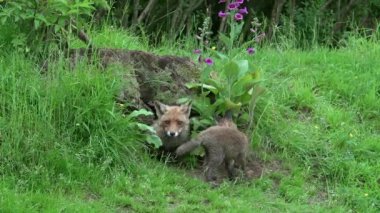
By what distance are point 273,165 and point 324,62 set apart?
277 cm

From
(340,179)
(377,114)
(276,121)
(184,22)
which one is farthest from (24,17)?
(184,22)

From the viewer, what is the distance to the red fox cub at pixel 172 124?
7578 millimetres

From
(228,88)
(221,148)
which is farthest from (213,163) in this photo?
(228,88)

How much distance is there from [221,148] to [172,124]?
58cm

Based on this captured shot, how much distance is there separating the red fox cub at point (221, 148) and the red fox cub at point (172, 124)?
0.18m

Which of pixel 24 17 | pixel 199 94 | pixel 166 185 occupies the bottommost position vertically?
pixel 166 185

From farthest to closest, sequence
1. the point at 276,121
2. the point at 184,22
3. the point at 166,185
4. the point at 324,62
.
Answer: the point at 184,22
the point at 324,62
the point at 276,121
the point at 166,185

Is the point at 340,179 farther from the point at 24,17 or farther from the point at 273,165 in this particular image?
the point at 24,17

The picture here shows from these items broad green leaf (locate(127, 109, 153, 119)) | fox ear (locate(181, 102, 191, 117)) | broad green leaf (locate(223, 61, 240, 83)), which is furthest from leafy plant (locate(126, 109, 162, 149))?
broad green leaf (locate(223, 61, 240, 83))

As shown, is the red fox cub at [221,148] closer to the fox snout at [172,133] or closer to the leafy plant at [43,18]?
the fox snout at [172,133]

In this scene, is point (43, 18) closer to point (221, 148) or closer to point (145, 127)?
point (145, 127)

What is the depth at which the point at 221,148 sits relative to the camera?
24.1ft

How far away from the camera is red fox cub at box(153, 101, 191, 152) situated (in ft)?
→ 24.9

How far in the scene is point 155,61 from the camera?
333 inches
